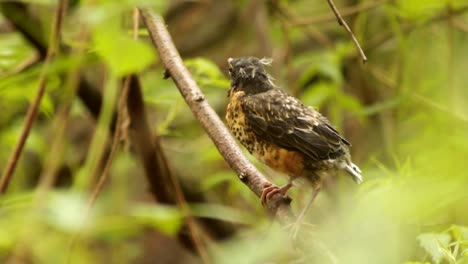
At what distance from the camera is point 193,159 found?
5133 mm

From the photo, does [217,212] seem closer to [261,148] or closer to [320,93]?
[320,93]

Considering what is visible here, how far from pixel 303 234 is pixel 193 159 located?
2993mm

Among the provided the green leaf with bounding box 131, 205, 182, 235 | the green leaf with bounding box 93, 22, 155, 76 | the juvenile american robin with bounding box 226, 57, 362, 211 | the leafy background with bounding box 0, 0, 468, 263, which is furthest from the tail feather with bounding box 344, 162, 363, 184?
the green leaf with bounding box 93, 22, 155, 76

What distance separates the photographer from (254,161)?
345 cm

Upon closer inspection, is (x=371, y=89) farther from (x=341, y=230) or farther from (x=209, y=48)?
(x=341, y=230)

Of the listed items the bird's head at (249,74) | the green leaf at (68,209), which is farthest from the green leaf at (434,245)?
the bird's head at (249,74)

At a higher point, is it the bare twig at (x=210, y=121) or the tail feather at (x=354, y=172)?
the bare twig at (x=210, y=121)

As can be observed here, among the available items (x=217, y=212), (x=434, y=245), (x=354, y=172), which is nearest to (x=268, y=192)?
(x=354, y=172)

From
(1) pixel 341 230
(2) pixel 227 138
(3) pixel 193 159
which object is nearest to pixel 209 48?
(3) pixel 193 159

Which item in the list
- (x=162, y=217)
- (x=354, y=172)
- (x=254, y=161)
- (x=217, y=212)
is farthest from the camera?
(x=217, y=212)

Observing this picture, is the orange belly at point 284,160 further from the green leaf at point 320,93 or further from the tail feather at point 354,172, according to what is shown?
the green leaf at point 320,93

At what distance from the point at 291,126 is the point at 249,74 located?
281 millimetres

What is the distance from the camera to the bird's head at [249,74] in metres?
2.83

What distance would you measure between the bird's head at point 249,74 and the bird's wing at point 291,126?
0.05m
